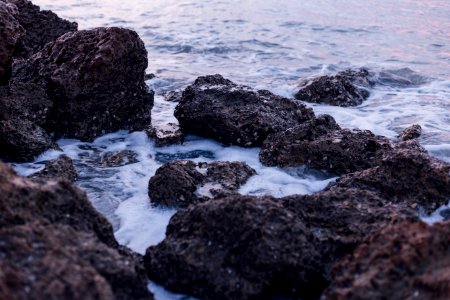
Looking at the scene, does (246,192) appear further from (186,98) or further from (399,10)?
(399,10)

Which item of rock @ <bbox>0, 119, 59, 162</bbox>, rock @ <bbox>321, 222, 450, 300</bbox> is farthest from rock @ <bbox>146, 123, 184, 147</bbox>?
rock @ <bbox>321, 222, 450, 300</bbox>

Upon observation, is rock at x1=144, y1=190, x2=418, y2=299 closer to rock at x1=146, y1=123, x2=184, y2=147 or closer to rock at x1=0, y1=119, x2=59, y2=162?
rock at x1=0, y1=119, x2=59, y2=162

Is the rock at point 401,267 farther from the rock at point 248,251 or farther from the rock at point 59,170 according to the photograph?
the rock at point 59,170

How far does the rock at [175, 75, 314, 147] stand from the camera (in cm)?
534

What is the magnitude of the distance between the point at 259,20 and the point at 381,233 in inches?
476

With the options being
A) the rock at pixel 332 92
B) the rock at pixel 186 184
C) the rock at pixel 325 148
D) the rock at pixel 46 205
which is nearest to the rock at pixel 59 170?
the rock at pixel 186 184

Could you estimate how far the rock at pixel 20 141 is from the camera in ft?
15.2

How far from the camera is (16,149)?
4.70m

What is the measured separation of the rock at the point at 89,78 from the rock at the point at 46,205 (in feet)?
8.85

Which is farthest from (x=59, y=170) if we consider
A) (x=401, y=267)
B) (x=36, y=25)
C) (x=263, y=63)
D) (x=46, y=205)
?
(x=263, y=63)

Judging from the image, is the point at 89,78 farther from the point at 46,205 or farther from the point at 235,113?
the point at 46,205

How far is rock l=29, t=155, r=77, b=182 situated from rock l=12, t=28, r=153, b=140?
Result: 0.95 metres

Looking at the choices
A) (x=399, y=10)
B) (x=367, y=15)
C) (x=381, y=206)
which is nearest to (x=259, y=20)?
(x=367, y=15)

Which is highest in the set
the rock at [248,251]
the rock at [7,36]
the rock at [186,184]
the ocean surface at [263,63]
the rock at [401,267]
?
the rock at [7,36]
